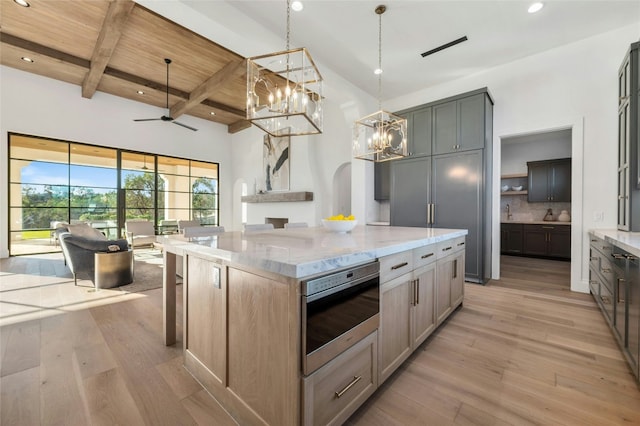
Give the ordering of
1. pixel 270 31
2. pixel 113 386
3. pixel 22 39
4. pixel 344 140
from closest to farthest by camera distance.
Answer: pixel 113 386
pixel 270 31
pixel 22 39
pixel 344 140

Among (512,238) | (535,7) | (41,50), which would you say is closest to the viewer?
(535,7)

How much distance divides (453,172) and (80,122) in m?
7.77

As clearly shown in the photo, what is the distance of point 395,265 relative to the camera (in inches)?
61.3

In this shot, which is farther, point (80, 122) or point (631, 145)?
point (80, 122)

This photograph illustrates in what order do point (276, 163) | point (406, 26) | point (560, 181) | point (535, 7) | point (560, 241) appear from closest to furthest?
point (535, 7) < point (406, 26) < point (560, 241) < point (560, 181) < point (276, 163)

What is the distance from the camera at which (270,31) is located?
3281 millimetres

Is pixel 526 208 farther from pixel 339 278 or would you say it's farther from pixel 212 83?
pixel 212 83

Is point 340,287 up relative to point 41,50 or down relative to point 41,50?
down

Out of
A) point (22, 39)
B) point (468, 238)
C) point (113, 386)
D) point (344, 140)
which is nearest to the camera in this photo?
point (113, 386)

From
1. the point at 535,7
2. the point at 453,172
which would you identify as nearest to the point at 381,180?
the point at 453,172

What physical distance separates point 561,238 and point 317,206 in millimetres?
5157

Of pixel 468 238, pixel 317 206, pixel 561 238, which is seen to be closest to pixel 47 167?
pixel 317 206

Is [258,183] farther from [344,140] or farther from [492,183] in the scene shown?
[492,183]

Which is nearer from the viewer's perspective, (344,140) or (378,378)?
(378,378)
